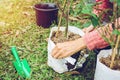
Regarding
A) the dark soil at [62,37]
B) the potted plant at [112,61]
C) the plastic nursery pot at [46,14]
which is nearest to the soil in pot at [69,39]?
the dark soil at [62,37]

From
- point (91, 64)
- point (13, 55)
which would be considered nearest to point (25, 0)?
point (13, 55)

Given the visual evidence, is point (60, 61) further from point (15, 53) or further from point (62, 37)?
point (15, 53)

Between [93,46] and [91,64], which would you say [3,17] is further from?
[93,46]

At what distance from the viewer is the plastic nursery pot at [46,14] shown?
3945mm

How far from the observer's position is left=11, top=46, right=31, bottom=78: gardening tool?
10.4 ft

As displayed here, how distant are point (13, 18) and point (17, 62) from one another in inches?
41.7

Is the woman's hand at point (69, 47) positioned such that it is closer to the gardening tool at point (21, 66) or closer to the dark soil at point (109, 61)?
the dark soil at point (109, 61)

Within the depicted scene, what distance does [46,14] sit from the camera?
396 centimetres

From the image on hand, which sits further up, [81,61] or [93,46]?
[93,46]

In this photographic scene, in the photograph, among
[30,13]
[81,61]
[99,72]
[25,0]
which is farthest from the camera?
[25,0]

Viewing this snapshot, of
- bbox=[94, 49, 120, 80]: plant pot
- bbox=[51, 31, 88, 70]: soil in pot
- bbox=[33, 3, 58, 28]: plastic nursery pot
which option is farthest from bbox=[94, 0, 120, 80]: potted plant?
bbox=[33, 3, 58, 28]: plastic nursery pot

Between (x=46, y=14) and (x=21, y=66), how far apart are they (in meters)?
0.93

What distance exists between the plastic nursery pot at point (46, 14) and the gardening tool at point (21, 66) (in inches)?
28.4

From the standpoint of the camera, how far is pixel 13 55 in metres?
3.47
